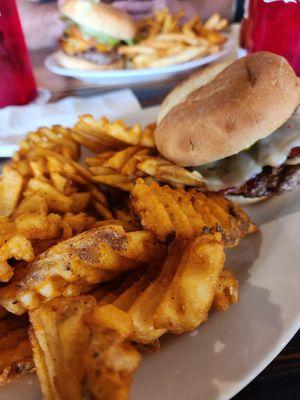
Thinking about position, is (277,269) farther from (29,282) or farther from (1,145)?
(1,145)

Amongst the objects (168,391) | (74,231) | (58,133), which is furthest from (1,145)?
(168,391)

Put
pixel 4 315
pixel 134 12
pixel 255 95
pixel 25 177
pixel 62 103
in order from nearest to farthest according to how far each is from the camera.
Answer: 1. pixel 4 315
2. pixel 255 95
3. pixel 25 177
4. pixel 62 103
5. pixel 134 12

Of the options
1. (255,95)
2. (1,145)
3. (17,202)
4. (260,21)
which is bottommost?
(1,145)

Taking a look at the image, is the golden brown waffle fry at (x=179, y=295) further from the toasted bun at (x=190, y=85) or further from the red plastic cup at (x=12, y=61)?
the red plastic cup at (x=12, y=61)

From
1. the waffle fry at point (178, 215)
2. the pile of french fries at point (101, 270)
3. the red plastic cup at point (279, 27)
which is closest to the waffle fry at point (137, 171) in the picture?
the pile of french fries at point (101, 270)

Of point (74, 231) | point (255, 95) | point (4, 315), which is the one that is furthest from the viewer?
point (255, 95)
